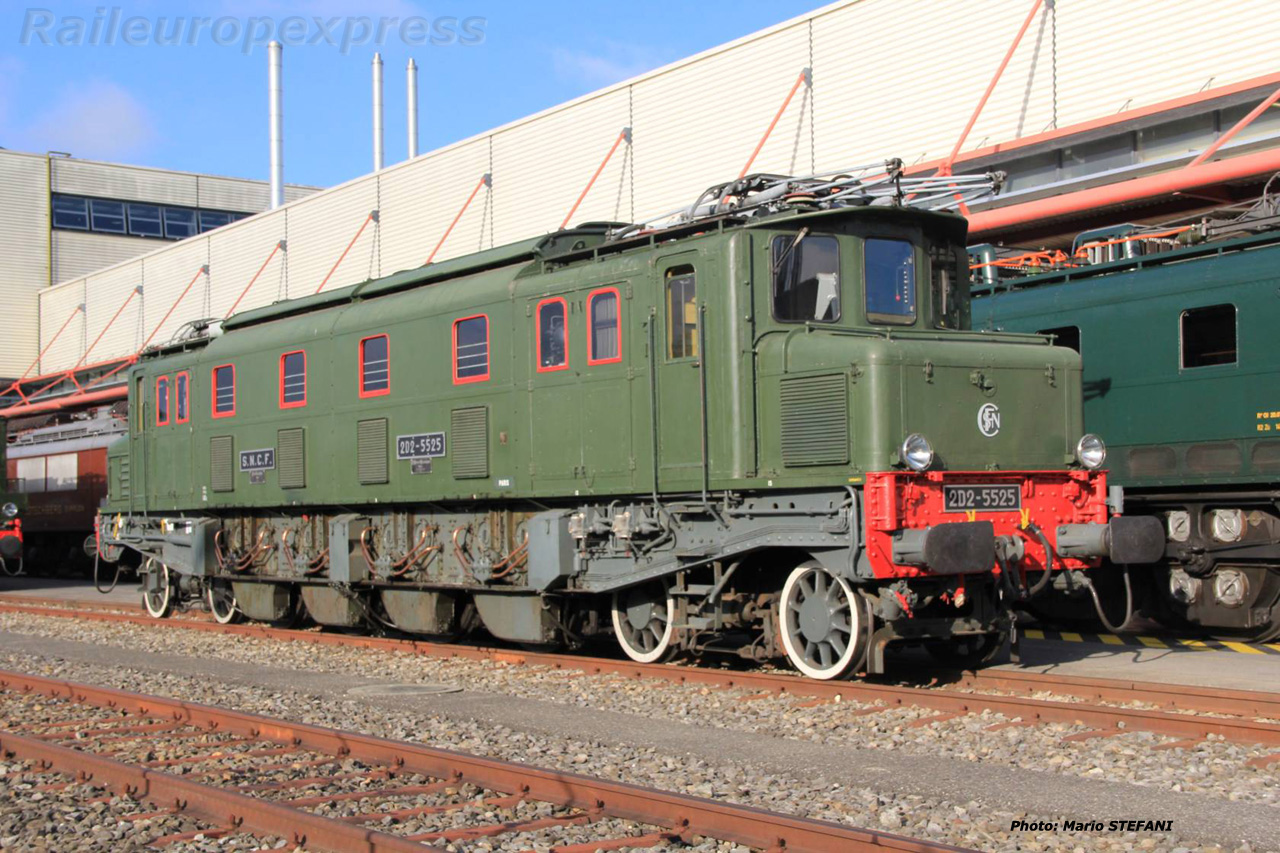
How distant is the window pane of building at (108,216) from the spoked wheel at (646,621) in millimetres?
46967

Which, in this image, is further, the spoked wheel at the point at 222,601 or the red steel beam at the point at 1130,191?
the spoked wheel at the point at 222,601

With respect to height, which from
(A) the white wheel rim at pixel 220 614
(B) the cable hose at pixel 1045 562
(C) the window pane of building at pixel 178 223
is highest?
(C) the window pane of building at pixel 178 223

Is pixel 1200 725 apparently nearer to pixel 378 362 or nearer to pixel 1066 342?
pixel 1066 342

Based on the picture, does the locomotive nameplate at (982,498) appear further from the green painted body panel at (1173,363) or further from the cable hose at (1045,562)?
the green painted body panel at (1173,363)

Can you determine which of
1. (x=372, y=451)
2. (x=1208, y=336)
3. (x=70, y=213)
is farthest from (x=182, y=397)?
(x=70, y=213)

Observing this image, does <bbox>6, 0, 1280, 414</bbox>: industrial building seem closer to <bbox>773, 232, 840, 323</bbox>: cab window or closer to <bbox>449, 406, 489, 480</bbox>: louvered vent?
<bbox>773, 232, 840, 323</bbox>: cab window

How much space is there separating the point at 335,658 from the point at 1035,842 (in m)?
9.47

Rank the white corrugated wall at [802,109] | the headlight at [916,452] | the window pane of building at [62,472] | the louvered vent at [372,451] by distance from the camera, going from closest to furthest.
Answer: the headlight at [916,452] → the louvered vent at [372,451] → the white corrugated wall at [802,109] → the window pane of building at [62,472]

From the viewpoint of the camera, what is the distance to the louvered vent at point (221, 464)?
1764 centimetres

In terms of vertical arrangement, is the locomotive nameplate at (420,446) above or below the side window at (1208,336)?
below

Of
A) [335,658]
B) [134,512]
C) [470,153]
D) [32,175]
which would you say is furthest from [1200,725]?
[32,175]

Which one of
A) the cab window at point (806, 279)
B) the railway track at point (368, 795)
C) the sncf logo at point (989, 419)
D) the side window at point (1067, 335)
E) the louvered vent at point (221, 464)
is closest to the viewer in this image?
the railway track at point (368, 795)

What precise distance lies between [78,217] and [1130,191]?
44.9 meters

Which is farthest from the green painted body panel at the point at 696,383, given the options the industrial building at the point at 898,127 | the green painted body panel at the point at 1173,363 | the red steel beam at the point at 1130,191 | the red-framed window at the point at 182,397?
the industrial building at the point at 898,127
